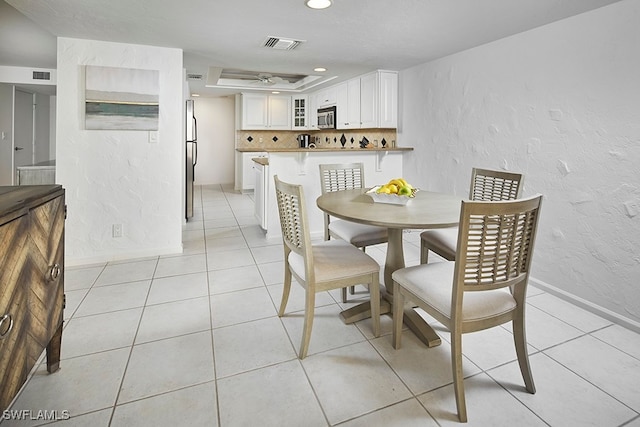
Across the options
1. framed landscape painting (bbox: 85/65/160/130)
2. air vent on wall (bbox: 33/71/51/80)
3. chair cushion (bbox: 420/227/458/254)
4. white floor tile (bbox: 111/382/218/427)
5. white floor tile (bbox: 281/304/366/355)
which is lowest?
white floor tile (bbox: 111/382/218/427)

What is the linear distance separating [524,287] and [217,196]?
6383mm

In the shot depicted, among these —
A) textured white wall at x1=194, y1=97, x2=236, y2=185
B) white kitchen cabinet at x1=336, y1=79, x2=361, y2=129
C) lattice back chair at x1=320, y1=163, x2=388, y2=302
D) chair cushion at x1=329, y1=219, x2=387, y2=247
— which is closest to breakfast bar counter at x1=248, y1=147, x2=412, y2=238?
lattice back chair at x1=320, y1=163, x2=388, y2=302

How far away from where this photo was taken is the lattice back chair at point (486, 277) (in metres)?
1.37

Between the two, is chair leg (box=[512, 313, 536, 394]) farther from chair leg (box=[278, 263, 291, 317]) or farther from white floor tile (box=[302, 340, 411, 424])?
chair leg (box=[278, 263, 291, 317])

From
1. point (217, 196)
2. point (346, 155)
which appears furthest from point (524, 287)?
point (217, 196)

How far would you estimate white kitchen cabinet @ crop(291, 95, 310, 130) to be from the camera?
7.16 meters

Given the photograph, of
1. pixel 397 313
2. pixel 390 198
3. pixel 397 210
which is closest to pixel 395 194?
pixel 390 198

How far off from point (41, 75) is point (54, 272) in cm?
622

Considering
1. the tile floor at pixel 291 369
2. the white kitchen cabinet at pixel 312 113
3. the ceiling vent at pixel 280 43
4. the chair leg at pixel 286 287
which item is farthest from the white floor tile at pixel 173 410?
the white kitchen cabinet at pixel 312 113

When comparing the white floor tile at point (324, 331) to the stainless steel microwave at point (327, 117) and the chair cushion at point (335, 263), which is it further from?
the stainless steel microwave at point (327, 117)

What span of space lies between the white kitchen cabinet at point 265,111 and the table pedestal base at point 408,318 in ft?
18.3

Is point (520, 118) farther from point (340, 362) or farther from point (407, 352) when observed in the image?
point (340, 362)

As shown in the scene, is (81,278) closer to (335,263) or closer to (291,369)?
(291,369)

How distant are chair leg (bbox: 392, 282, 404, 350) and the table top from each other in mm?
351
